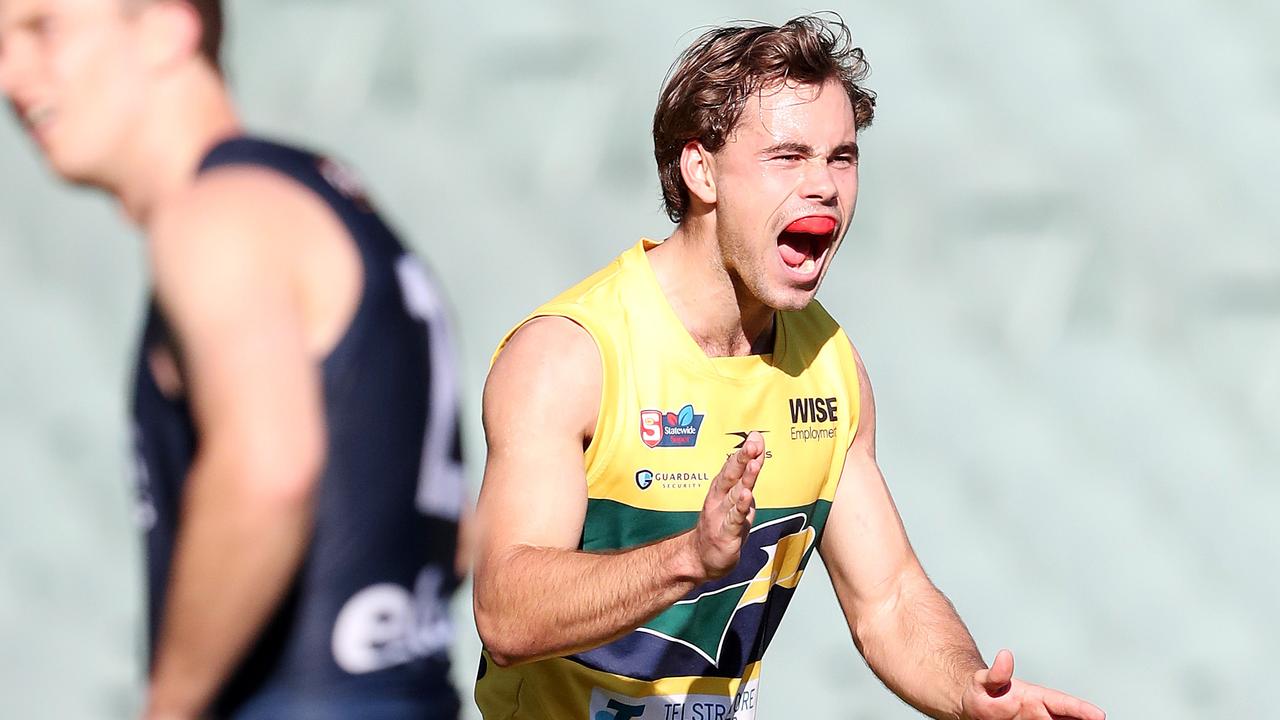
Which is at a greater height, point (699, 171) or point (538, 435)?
point (699, 171)

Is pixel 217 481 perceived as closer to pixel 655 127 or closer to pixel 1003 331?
pixel 655 127

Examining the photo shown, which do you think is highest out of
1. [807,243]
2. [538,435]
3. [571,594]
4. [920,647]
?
[807,243]

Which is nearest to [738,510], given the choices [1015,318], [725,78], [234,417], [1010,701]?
[1010,701]

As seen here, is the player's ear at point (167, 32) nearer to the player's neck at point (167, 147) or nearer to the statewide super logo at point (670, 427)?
the player's neck at point (167, 147)

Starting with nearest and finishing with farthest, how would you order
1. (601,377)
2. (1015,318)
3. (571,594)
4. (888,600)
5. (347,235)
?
1. (347,235)
2. (571,594)
3. (601,377)
4. (888,600)
5. (1015,318)

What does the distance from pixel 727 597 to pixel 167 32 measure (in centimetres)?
134

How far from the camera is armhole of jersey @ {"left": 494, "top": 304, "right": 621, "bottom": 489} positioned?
2.20 m

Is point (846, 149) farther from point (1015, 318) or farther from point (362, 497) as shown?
point (362, 497)

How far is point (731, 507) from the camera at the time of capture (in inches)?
68.3

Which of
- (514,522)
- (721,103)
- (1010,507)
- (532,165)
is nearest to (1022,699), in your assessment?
(514,522)

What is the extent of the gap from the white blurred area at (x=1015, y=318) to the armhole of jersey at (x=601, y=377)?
80 centimetres

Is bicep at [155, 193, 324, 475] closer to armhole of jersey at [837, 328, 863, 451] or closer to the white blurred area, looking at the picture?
armhole of jersey at [837, 328, 863, 451]

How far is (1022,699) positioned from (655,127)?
104 cm

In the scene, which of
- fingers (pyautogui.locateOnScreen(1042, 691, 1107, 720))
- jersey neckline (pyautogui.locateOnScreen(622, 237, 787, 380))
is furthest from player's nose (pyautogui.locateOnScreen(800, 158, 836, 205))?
fingers (pyautogui.locateOnScreen(1042, 691, 1107, 720))
